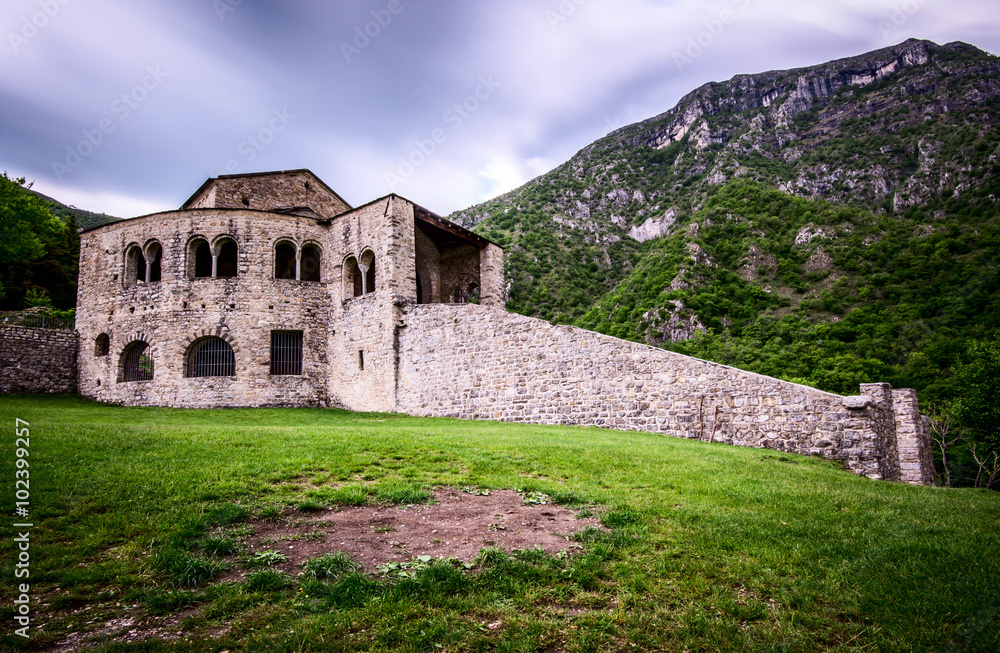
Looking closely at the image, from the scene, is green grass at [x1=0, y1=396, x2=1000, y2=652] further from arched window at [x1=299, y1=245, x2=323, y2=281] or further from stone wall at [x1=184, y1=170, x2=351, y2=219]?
stone wall at [x1=184, y1=170, x2=351, y2=219]

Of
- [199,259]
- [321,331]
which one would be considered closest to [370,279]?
[321,331]

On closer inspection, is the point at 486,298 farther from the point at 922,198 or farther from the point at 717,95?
the point at 717,95

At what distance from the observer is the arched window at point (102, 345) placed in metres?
22.7

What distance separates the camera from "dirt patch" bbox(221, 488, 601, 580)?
4.75 metres

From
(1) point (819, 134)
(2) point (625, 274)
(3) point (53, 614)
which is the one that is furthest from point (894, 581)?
(1) point (819, 134)

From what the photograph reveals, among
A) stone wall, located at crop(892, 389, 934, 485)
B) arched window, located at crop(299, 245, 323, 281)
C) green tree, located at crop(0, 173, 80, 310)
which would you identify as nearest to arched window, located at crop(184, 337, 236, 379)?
arched window, located at crop(299, 245, 323, 281)

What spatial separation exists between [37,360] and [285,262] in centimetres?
1104

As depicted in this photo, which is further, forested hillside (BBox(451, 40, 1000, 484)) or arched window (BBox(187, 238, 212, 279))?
forested hillside (BBox(451, 40, 1000, 484))

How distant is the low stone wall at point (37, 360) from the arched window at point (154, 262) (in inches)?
170

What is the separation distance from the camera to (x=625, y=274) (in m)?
55.8

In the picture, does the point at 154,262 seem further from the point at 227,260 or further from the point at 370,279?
the point at 370,279

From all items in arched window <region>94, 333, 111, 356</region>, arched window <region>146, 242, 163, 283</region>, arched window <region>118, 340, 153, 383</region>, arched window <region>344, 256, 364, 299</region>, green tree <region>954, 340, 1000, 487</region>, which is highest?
arched window <region>146, 242, 163, 283</region>

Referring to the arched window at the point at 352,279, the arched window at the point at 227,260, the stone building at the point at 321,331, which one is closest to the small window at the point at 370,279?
the stone building at the point at 321,331

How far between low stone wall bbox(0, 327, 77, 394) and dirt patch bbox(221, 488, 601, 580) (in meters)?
23.7
